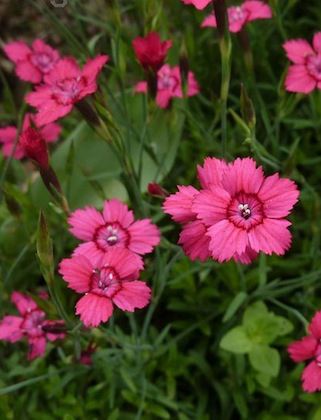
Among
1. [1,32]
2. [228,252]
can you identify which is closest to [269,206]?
[228,252]

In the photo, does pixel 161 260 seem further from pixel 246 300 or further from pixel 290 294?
pixel 290 294

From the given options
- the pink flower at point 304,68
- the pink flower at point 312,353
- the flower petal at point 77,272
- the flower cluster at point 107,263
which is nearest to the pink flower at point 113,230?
the flower cluster at point 107,263

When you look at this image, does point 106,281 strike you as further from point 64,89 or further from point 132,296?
point 64,89

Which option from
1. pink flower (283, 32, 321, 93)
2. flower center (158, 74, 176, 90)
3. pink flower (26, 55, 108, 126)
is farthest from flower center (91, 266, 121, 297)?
flower center (158, 74, 176, 90)

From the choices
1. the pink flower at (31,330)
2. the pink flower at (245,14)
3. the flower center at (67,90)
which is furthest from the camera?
the pink flower at (245,14)

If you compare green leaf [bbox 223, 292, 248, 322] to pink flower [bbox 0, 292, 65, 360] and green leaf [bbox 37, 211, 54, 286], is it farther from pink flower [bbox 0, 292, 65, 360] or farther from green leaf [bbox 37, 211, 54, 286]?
green leaf [bbox 37, 211, 54, 286]

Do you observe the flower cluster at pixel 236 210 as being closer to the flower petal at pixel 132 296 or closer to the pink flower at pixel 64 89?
the flower petal at pixel 132 296
